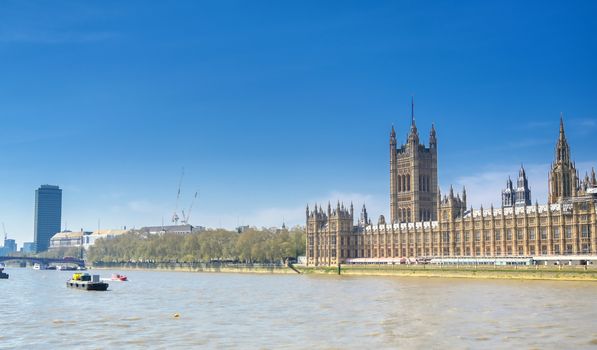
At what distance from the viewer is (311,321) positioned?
7094 cm

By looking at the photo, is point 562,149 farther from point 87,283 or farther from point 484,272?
point 87,283

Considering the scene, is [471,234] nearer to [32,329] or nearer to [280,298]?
[280,298]

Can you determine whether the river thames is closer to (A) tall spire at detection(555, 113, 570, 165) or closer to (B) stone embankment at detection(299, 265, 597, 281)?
(B) stone embankment at detection(299, 265, 597, 281)

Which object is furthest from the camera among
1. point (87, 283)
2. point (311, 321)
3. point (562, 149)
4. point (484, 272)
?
point (562, 149)

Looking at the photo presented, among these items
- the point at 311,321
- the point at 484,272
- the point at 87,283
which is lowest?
the point at 311,321

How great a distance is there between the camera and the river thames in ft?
188

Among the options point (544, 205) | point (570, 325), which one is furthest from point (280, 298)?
point (544, 205)

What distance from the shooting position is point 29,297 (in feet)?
361

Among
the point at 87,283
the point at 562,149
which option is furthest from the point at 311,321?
the point at 562,149

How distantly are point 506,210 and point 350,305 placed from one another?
99.7 metres

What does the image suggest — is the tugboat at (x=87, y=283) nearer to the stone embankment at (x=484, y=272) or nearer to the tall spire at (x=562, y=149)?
the stone embankment at (x=484, y=272)

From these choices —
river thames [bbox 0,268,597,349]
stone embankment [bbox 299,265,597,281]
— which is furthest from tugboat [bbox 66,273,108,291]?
stone embankment [bbox 299,265,597,281]

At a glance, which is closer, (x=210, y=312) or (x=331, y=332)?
(x=331, y=332)

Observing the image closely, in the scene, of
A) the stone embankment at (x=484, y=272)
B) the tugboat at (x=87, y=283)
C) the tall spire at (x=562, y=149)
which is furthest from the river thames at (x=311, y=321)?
the tall spire at (x=562, y=149)
